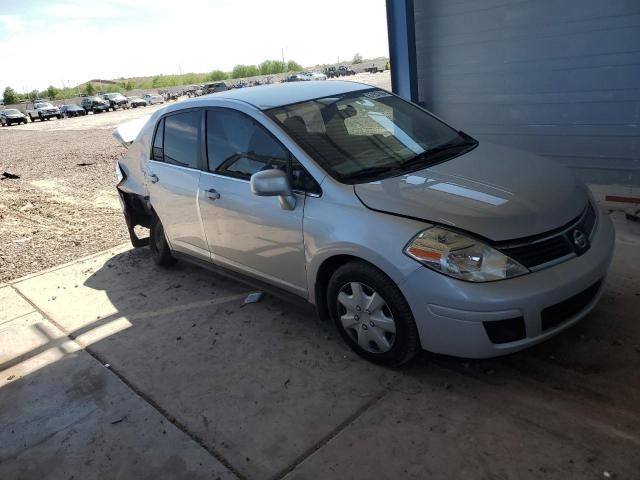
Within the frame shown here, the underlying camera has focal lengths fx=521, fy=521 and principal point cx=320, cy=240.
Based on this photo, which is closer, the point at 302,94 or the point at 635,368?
the point at 635,368

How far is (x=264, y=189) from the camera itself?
318 centimetres

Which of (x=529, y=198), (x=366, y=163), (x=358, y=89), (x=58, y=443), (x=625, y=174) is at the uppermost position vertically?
(x=358, y=89)

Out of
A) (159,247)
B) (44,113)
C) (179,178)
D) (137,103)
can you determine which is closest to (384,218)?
(179,178)

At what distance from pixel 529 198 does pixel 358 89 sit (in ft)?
6.02

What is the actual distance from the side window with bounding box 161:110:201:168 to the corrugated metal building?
3376 mm

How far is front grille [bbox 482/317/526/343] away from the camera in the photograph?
2.64m

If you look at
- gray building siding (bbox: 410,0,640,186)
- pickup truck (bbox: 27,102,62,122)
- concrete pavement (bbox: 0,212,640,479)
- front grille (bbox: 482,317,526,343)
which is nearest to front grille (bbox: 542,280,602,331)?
front grille (bbox: 482,317,526,343)

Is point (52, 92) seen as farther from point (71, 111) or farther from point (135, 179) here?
point (135, 179)

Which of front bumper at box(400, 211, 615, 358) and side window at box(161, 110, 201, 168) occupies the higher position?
side window at box(161, 110, 201, 168)

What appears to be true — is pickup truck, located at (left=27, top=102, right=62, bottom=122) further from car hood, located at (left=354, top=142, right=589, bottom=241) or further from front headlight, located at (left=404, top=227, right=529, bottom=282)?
front headlight, located at (left=404, top=227, right=529, bottom=282)

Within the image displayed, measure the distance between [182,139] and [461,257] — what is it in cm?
271

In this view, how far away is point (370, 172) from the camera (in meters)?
3.27

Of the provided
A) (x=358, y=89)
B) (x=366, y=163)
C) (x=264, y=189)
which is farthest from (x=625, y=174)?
(x=264, y=189)

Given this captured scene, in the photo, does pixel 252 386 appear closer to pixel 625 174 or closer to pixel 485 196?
pixel 485 196
